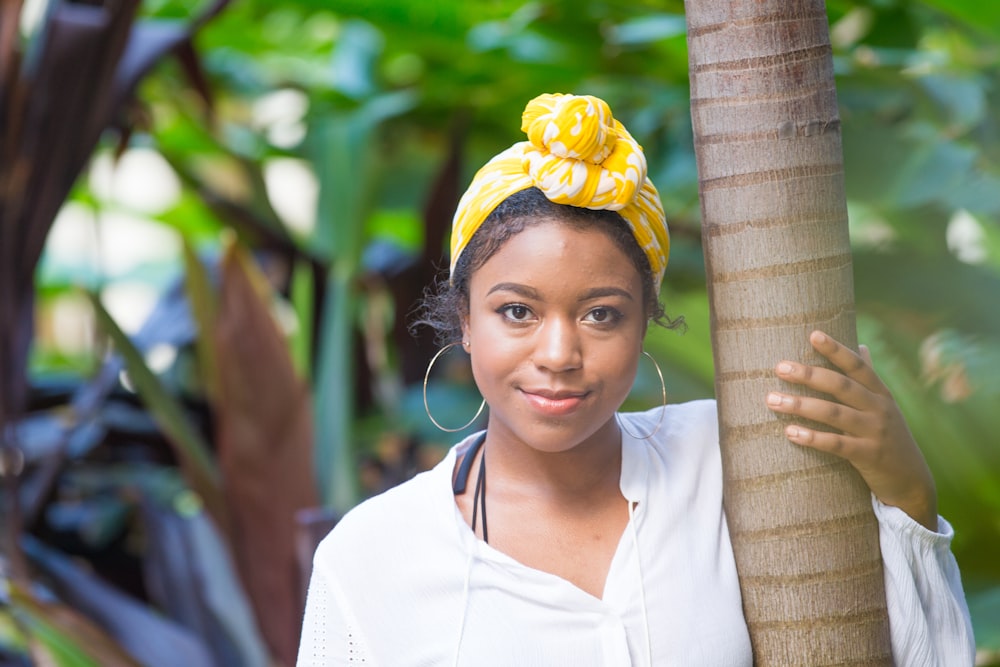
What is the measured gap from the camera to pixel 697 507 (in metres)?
1.07

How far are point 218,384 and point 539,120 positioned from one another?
117 centimetres

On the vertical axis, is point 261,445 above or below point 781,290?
below

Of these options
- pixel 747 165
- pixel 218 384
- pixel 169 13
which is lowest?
pixel 218 384

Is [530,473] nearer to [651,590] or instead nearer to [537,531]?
[537,531]

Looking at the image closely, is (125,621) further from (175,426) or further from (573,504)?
(573,504)

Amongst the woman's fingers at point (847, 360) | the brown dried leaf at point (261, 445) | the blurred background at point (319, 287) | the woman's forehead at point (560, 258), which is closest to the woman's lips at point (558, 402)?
the woman's forehead at point (560, 258)

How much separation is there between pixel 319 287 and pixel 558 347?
1.86 meters

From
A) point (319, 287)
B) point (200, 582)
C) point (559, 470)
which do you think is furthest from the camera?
point (319, 287)

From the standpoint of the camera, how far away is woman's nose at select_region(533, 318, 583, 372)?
3.18 ft

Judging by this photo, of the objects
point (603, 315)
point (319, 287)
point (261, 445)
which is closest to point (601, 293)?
point (603, 315)

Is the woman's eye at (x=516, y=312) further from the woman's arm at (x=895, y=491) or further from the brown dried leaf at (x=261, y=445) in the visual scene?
the brown dried leaf at (x=261, y=445)

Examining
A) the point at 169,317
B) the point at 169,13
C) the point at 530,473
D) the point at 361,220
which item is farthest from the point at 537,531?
the point at 169,13

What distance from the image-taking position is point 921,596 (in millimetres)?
1033

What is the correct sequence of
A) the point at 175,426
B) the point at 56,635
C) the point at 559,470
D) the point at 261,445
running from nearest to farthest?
the point at 559,470 < the point at 56,635 < the point at 261,445 < the point at 175,426
